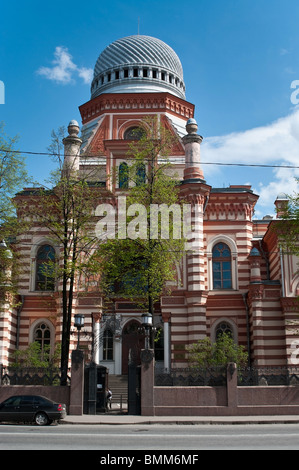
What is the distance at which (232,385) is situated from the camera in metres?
23.0

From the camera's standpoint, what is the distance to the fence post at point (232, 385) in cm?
2291

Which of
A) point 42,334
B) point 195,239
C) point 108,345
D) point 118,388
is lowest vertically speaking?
point 118,388

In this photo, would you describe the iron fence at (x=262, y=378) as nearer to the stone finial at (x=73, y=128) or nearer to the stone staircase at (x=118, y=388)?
the stone staircase at (x=118, y=388)

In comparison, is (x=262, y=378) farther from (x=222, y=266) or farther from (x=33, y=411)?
(x=222, y=266)

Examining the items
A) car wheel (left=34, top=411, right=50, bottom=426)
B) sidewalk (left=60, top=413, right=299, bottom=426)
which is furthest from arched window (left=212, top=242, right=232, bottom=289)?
car wheel (left=34, top=411, right=50, bottom=426)

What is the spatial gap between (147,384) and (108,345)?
1355cm

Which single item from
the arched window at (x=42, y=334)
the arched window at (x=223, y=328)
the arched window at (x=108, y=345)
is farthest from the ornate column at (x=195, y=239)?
the arched window at (x=42, y=334)

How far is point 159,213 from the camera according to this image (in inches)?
1112

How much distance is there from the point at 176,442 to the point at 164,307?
21016 millimetres

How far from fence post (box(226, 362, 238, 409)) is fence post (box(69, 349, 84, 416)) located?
20.8 ft

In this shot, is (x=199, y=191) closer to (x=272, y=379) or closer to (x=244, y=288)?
(x=244, y=288)

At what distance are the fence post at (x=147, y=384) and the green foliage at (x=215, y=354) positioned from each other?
6.33 m

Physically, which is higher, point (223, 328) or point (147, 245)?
point (147, 245)

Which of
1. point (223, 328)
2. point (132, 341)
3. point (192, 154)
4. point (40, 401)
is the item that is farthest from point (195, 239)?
point (40, 401)
